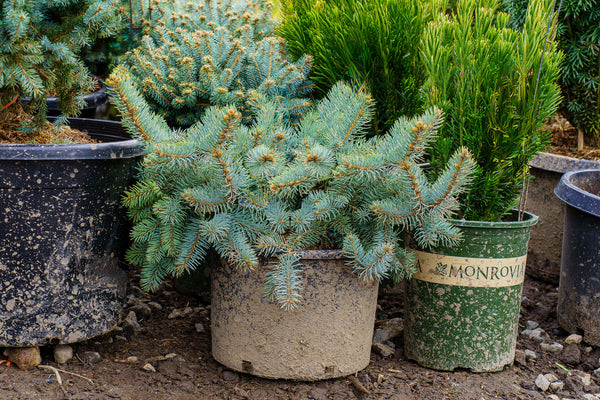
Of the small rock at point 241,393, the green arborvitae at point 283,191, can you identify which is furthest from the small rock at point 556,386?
the small rock at point 241,393

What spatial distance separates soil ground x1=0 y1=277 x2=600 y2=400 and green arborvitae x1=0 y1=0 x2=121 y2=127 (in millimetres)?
928

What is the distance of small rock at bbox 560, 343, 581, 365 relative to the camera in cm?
238

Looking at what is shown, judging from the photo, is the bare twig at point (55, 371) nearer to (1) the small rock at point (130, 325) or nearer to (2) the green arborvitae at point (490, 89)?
(1) the small rock at point (130, 325)

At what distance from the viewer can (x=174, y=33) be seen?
2.54m

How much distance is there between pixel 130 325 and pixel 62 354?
14.4 inches

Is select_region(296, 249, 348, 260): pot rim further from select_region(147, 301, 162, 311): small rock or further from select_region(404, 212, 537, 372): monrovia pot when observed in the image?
select_region(147, 301, 162, 311): small rock

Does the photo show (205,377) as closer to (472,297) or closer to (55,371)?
(55,371)

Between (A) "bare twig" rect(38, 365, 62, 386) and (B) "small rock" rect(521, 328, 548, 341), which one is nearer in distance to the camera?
(A) "bare twig" rect(38, 365, 62, 386)

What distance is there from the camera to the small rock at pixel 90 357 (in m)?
2.11

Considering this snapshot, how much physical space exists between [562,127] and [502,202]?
1601 mm

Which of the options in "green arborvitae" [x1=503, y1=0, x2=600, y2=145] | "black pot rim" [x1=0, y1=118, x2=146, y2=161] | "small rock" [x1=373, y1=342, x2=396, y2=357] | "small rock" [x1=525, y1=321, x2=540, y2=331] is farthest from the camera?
"green arborvitae" [x1=503, y1=0, x2=600, y2=145]

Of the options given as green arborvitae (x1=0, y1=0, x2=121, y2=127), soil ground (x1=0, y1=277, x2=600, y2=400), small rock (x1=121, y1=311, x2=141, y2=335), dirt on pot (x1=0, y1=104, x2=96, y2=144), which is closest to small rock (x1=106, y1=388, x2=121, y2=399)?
soil ground (x1=0, y1=277, x2=600, y2=400)

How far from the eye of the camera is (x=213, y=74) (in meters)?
2.23

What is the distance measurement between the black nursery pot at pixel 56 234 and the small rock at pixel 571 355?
1.87 m
